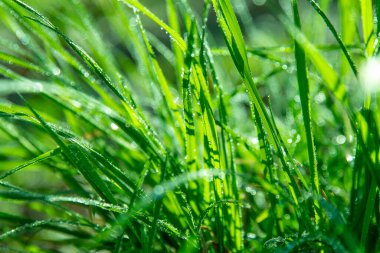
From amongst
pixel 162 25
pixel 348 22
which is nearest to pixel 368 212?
pixel 162 25

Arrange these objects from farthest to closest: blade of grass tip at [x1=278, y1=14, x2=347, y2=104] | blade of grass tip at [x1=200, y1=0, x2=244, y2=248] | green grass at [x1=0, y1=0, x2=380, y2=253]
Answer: blade of grass tip at [x1=200, y1=0, x2=244, y2=248]
green grass at [x1=0, y1=0, x2=380, y2=253]
blade of grass tip at [x1=278, y1=14, x2=347, y2=104]

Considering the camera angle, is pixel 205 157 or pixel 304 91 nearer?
pixel 304 91

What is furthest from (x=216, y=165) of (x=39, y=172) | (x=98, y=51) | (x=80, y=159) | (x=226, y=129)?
(x=39, y=172)

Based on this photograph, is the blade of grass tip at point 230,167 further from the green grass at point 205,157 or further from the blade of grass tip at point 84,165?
the blade of grass tip at point 84,165

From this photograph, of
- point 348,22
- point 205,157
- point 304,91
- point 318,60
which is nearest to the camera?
point 318,60

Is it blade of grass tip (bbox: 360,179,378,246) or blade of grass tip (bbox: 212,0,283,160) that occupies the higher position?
blade of grass tip (bbox: 212,0,283,160)

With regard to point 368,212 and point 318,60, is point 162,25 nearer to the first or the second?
point 318,60

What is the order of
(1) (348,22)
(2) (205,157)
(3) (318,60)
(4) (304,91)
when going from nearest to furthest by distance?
(3) (318,60)
(4) (304,91)
(2) (205,157)
(1) (348,22)

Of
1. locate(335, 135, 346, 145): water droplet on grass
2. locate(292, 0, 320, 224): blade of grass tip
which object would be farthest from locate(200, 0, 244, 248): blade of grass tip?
locate(335, 135, 346, 145): water droplet on grass

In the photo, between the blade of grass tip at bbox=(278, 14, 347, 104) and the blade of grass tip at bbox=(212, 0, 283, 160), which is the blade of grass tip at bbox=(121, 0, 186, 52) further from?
the blade of grass tip at bbox=(278, 14, 347, 104)

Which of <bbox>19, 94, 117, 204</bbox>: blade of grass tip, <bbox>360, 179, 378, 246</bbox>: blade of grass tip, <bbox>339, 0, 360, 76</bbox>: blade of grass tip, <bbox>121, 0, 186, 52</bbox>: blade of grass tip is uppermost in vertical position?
<bbox>339, 0, 360, 76</bbox>: blade of grass tip

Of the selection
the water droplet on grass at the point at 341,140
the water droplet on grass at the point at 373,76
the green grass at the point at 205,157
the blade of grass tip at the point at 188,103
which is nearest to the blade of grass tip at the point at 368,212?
the green grass at the point at 205,157
